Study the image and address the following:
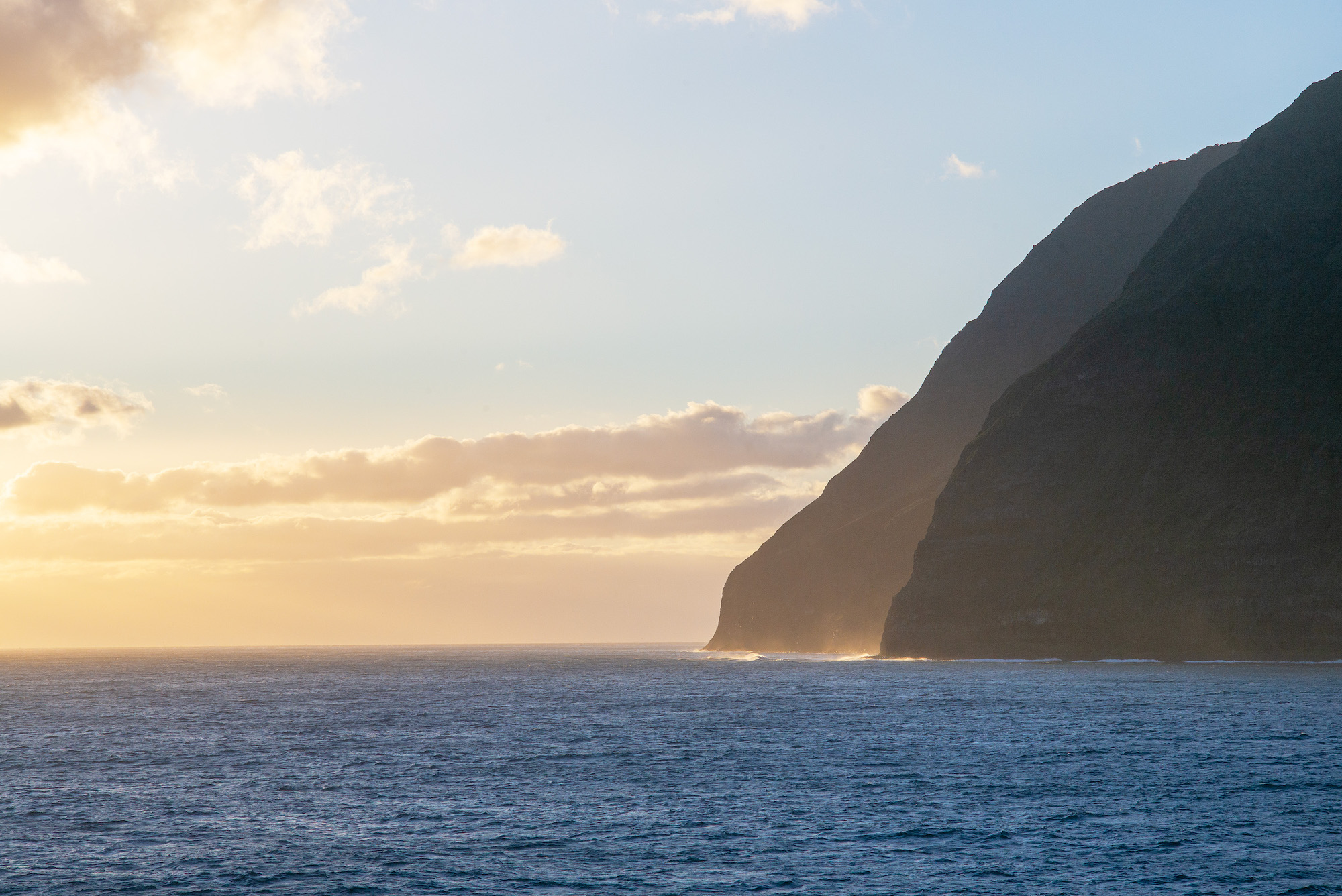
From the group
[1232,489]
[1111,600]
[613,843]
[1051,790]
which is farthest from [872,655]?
[613,843]

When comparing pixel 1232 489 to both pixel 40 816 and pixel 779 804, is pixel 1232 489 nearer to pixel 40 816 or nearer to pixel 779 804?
pixel 779 804

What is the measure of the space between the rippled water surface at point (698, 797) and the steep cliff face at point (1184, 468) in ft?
153

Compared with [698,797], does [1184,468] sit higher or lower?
higher

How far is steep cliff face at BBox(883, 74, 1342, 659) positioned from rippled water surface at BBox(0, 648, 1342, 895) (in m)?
46.7

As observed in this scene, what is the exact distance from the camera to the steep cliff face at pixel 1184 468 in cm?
13288

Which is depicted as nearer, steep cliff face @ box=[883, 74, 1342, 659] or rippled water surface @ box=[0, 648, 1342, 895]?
rippled water surface @ box=[0, 648, 1342, 895]

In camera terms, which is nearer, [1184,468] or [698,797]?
[698,797]

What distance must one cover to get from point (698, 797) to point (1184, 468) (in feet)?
404

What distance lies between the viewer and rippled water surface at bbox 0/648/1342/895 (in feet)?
100

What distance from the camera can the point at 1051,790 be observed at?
4341 centimetres

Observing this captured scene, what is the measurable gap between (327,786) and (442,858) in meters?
16.4

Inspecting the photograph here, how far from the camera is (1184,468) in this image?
146 metres

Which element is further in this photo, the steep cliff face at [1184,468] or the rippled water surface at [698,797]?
the steep cliff face at [1184,468]

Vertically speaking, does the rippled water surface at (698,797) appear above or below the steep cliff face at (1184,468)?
below
